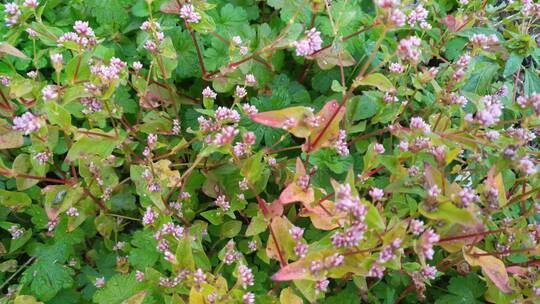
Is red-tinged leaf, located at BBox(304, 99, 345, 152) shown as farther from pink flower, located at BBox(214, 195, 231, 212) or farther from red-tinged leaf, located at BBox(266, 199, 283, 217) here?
pink flower, located at BBox(214, 195, 231, 212)

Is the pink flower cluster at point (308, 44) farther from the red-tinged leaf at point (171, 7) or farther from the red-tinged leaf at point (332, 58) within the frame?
the red-tinged leaf at point (171, 7)

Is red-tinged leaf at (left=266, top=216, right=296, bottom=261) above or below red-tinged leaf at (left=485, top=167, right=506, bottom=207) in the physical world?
below

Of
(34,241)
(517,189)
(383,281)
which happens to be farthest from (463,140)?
(34,241)

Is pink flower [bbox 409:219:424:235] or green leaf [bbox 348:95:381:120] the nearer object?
pink flower [bbox 409:219:424:235]

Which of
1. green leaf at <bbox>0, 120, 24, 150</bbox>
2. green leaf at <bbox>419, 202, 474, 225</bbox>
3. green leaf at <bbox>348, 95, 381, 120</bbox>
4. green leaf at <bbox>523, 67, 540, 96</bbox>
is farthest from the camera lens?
green leaf at <bbox>523, 67, 540, 96</bbox>

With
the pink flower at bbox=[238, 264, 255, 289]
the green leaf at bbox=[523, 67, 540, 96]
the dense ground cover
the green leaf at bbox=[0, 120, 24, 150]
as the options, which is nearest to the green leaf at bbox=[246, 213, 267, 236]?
the dense ground cover

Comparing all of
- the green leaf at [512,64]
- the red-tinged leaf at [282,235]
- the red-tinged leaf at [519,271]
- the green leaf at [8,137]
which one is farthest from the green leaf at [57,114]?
the green leaf at [512,64]

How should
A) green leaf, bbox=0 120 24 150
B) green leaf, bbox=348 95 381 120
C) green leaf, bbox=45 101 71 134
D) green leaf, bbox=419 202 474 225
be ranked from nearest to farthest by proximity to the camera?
green leaf, bbox=419 202 474 225 → green leaf, bbox=45 101 71 134 → green leaf, bbox=0 120 24 150 → green leaf, bbox=348 95 381 120

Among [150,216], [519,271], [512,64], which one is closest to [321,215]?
[150,216]
